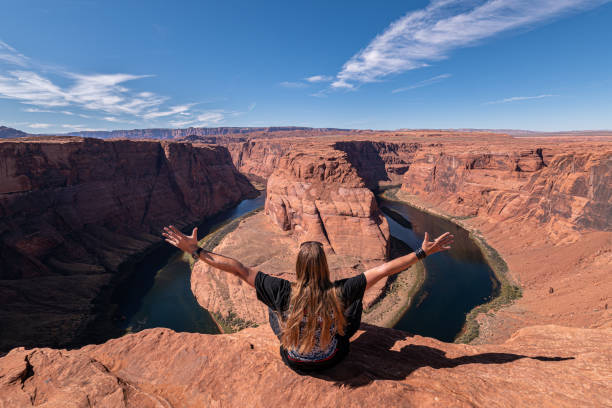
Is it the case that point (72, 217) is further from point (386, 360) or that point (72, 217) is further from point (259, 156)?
point (259, 156)

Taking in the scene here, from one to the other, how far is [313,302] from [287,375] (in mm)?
2160

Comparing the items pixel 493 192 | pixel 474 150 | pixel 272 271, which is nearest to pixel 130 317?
pixel 272 271

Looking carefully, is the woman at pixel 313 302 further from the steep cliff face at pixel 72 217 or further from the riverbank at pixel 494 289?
the steep cliff face at pixel 72 217

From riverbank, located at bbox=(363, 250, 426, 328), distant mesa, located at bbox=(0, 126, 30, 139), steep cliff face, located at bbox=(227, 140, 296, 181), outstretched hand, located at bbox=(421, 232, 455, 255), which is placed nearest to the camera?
outstretched hand, located at bbox=(421, 232, 455, 255)

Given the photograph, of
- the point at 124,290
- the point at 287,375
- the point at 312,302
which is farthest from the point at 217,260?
the point at 124,290

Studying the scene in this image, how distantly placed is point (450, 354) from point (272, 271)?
27.1 m

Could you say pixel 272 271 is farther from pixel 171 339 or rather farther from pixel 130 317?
pixel 171 339

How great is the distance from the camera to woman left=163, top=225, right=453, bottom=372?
366cm

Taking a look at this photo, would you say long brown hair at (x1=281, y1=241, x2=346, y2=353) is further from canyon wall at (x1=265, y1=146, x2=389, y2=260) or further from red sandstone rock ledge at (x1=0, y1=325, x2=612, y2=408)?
canyon wall at (x1=265, y1=146, x2=389, y2=260)

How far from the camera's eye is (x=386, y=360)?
19.2 ft

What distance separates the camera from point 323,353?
4.21m

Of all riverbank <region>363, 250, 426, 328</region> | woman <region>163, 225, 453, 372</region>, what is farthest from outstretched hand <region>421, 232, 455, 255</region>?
riverbank <region>363, 250, 426, 328</region>

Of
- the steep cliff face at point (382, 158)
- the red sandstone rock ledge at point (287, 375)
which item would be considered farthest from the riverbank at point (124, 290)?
the steep cliff face at point (382, 158)

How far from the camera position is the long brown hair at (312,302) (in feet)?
11.9
